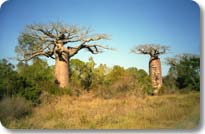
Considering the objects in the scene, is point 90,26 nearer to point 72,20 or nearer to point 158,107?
point 72,20

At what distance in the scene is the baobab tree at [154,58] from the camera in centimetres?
318

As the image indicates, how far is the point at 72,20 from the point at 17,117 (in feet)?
2.83

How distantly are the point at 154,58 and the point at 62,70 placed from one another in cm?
72

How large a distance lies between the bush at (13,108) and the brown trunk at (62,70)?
0.98 feet

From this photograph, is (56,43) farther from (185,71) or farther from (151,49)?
(185,71)

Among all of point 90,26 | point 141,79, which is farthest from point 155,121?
point 90,26

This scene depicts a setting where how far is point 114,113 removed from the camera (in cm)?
321

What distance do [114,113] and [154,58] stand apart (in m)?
0.52

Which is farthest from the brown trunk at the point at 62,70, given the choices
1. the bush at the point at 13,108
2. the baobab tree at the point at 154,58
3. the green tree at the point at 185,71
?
the green tree at the point at 185,71

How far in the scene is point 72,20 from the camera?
324 cm

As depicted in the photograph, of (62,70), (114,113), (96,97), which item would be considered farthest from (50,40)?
(114,113)

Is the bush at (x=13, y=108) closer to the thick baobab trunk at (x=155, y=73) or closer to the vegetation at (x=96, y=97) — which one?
the vegetation at (x=96, y=97)

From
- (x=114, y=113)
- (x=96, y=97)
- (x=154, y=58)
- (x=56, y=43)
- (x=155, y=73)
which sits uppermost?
(x=56, y=43)

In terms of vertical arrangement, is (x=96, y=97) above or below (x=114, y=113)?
above
